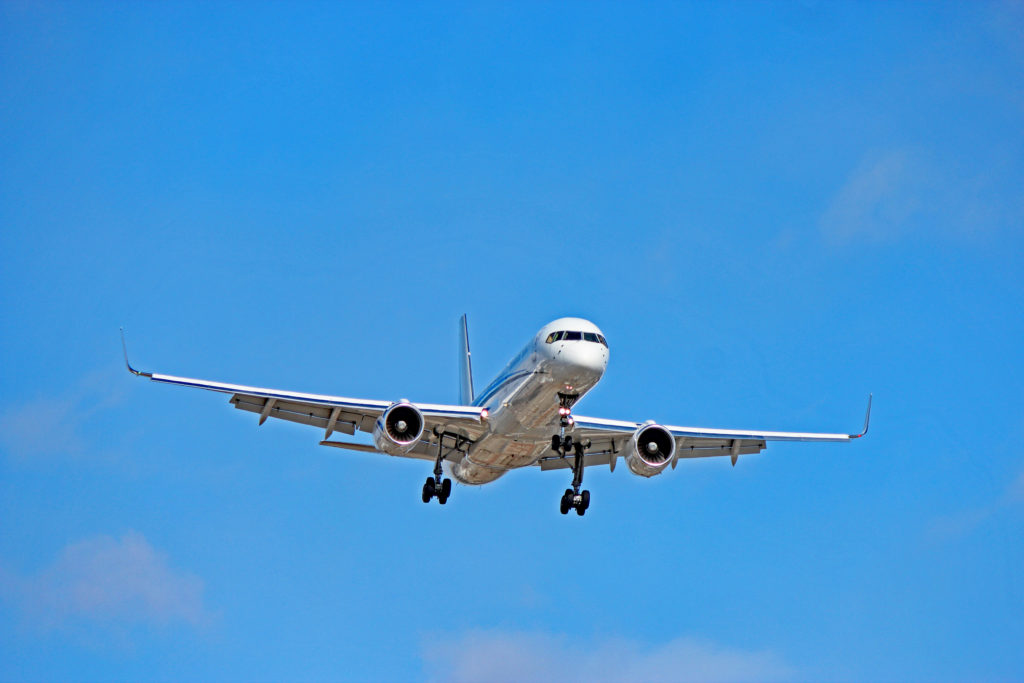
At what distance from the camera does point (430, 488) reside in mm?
45406

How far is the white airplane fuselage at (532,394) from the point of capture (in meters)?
37.6

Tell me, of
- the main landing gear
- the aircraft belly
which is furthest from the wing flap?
the main landing gear

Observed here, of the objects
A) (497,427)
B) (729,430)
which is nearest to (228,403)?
(497,427)

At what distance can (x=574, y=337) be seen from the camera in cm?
3791

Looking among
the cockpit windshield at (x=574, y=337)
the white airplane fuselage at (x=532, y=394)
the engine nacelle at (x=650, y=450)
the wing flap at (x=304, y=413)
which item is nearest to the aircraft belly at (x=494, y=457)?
the white airplane fuselage at (x=532, y=394)

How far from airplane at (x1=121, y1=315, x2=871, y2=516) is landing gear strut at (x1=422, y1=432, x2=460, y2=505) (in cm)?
4

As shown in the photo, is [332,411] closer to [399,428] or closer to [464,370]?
[399,428]

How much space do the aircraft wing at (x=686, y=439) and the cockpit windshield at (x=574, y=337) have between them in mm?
6037

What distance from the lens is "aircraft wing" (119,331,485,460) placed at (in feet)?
136

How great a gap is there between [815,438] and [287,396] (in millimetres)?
20490

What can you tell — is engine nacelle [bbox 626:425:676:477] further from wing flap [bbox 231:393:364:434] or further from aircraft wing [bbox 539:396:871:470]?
wing flap [bbox 231:393:364:434]

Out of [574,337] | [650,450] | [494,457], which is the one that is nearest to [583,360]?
[574,337]

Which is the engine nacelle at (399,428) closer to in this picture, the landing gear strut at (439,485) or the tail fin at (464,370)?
the landing gear strut at (439,485)

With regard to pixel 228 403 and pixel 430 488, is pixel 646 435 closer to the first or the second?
pixel 430 488
